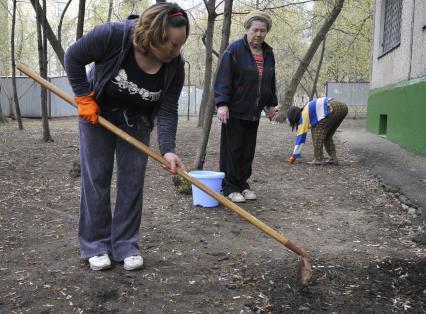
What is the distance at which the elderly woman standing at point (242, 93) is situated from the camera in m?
4.70

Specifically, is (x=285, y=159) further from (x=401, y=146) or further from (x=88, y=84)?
(x=88, y=84)

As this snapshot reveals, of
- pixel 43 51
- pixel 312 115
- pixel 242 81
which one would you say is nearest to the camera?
Result: pixel 242 81

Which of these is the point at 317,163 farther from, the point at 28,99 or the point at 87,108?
the point at 28,99

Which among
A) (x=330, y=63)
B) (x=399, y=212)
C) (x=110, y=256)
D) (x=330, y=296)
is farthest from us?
(x=330, y=63)

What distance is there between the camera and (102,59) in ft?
9.11

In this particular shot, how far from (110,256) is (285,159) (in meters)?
5.66

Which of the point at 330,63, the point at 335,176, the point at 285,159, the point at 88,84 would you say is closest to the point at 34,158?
the point at 285,159

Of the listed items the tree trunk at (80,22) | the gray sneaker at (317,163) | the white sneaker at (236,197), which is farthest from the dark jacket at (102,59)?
the gray sneaker at (317,163)

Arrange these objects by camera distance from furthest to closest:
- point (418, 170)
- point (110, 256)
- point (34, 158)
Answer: point (34, 158) < point (418, 170) < point (110, 256)

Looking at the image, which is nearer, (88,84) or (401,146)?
(88,84)

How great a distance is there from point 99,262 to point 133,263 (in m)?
0.21

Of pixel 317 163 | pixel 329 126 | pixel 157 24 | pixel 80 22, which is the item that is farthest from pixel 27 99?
pixel 157 24

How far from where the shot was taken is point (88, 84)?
2850mm

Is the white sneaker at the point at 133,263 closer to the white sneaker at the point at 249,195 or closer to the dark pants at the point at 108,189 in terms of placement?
the dark pants at the point at 108,189
